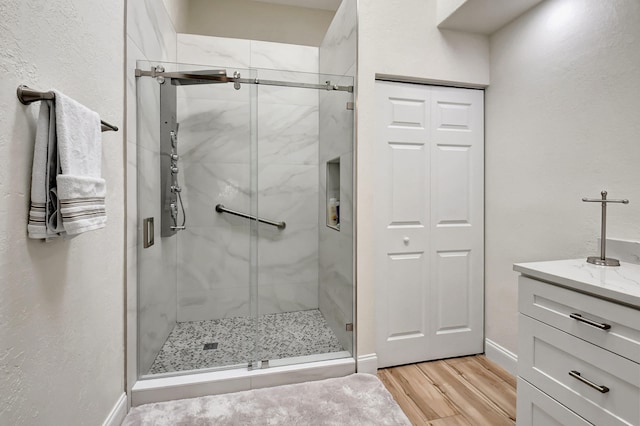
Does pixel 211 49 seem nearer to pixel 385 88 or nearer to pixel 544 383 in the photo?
pixel 385 88

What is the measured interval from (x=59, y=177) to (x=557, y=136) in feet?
7.54

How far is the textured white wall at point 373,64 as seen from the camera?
2.03 metres

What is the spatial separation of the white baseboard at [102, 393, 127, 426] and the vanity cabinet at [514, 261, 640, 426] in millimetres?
1877

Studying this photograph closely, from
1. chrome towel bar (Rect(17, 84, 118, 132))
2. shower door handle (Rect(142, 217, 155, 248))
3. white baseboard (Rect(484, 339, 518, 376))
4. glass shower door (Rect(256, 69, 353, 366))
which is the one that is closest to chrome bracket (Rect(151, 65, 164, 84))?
glass shower door (Rect(256, 69, 353, 366))

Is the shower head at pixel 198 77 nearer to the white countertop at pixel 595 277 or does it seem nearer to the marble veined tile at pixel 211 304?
the marble veined tile at pixel 211 304

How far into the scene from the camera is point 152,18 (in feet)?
6.57

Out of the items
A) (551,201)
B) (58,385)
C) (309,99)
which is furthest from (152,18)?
(551,201)

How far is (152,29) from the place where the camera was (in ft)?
6.57

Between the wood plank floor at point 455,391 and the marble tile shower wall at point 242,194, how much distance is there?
2.79 feet

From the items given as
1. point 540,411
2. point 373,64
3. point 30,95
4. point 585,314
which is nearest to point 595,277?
point 585,314

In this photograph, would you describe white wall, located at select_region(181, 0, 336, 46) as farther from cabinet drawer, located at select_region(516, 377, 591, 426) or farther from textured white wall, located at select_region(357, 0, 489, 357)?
cabinet drawer, located at select_region(516, 377, 591, 426)

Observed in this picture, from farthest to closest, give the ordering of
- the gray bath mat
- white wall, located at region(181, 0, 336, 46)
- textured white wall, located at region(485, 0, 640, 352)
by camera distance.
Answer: white wall, located at region(181, 0, 336, 46), the gray bath mat, textured white wall, located at region(485, 0, 640, 352)

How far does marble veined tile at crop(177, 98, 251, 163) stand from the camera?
205 centimetres

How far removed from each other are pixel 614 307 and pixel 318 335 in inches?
65.5
